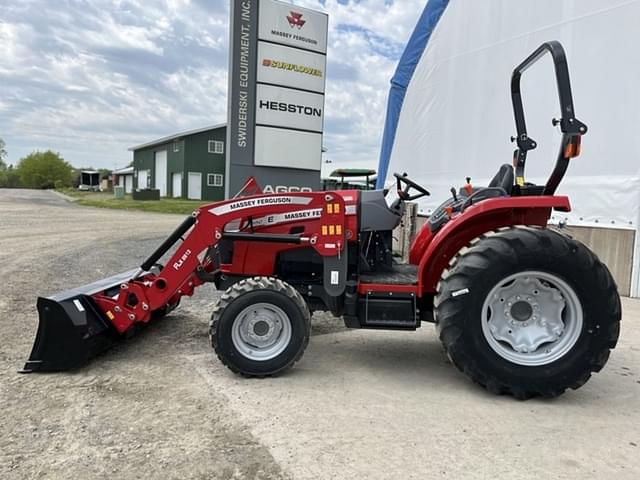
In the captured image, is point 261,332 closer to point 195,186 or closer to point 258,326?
point 258,326

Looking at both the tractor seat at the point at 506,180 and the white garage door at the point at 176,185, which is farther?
the white garage door at the point at 176,185

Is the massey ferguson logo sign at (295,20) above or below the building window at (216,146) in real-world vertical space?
below

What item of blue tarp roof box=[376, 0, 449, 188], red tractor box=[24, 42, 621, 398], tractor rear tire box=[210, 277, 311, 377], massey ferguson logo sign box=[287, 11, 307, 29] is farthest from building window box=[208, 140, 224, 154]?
tractor rear tire box=[210, 277, 311, 377]

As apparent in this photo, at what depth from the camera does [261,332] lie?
3.88 meters

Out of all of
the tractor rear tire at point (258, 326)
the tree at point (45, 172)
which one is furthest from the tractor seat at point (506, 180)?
the tree at point (45, 172)

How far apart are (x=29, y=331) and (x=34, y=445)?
95.0 inches

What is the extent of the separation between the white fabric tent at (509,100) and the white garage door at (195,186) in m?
26.8

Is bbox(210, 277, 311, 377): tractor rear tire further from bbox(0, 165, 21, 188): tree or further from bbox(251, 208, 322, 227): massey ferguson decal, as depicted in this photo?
bbox(0, 165, 21, 188): tree

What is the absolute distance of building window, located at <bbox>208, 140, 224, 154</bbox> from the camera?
37719mm

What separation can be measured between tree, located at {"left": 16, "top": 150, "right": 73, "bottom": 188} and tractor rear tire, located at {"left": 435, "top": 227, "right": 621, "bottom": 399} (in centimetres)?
7953

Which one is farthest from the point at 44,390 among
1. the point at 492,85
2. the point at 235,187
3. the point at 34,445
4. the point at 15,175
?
the point at 15,175

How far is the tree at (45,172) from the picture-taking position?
245ft

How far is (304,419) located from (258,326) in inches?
35.5

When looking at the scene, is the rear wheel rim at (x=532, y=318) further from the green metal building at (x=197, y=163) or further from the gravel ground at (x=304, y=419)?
the green metal building at (x=197, y=163)
